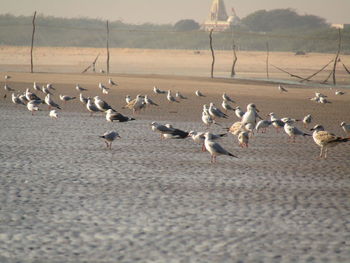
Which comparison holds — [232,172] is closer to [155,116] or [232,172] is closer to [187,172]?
[187,172]

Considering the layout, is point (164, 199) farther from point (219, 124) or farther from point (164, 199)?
point (219, 124)

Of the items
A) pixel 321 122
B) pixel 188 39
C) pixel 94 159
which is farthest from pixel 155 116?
pixel 188 39

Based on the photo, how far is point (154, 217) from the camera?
406 inches

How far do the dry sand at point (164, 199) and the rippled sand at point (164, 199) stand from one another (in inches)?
0.8

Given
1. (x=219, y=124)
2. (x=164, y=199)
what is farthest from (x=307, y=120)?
(x=164, y=199)

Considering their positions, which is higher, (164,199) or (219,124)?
(164,199)

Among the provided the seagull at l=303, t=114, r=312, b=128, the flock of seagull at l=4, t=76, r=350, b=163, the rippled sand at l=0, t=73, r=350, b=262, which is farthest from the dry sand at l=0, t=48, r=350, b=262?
the seagull at l=303, t=114, r=312, b=128

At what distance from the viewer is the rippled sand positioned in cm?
874

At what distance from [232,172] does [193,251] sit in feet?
19.5

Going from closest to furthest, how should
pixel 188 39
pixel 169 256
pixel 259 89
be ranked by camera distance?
pixel 169 256 → pixel 259 89 → pixel 188 39

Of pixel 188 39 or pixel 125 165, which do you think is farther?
pixel 188 39

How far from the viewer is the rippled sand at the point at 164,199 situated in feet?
28.7

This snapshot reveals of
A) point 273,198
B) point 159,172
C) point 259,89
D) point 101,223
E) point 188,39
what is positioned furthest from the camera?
point 188,39

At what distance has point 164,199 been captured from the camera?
11586 millimetres
